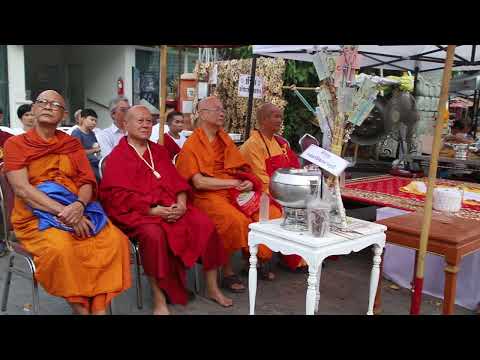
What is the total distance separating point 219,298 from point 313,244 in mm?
1294

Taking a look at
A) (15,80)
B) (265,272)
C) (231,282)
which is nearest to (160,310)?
(231,282)

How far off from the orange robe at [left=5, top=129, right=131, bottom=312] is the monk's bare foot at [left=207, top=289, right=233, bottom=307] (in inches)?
33.2

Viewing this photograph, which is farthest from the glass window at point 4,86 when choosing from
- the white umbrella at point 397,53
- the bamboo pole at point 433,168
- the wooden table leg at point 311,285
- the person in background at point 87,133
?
the bamboo pole at point 433,168

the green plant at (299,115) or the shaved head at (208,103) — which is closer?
the shaved head at (208,103)

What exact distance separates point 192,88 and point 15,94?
2.80m

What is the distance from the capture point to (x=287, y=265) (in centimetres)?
436

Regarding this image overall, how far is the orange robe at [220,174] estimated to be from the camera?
3553 millimetres

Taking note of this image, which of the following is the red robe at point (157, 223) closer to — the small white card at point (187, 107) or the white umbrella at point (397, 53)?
the white umbrella at point (397, 53)

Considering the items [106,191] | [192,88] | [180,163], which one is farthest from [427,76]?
[106,191]

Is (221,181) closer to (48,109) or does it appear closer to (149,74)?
(48,109)

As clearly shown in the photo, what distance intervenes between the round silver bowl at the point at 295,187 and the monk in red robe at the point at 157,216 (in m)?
0.89
